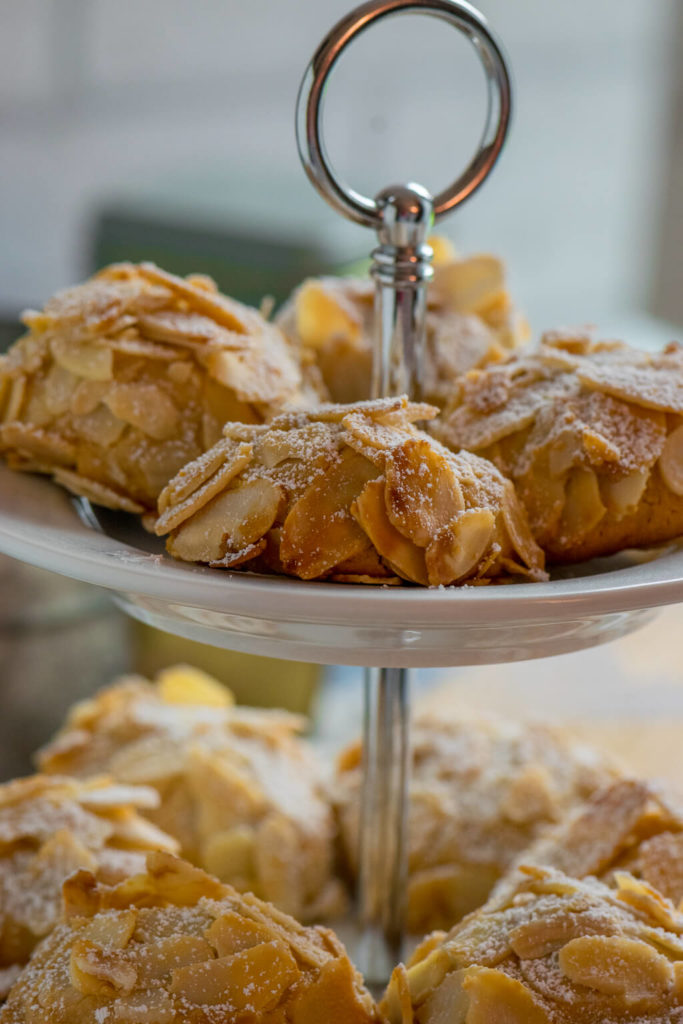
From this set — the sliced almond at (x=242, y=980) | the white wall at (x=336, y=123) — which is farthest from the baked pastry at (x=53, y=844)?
the white wall at (x=336, y=123)

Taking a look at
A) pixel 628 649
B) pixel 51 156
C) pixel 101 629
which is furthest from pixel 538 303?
pixel 101 629

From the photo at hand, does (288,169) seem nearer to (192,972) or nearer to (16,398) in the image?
(16,398)

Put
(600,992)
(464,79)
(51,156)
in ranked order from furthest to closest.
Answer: (464,79) < (51,156) < (600,992)

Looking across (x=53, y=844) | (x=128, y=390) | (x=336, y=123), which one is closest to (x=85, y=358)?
(x=128, y=390)

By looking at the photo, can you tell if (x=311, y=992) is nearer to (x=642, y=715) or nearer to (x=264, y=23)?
(x=642, y=715)

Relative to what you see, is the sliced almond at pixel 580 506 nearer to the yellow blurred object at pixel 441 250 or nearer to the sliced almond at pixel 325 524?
the sliced almond at pixel 325 524

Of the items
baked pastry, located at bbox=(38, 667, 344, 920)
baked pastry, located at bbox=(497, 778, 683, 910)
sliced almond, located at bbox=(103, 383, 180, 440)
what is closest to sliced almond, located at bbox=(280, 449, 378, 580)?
sliced almond, located at bbox=(103, 383, 180, 440)
